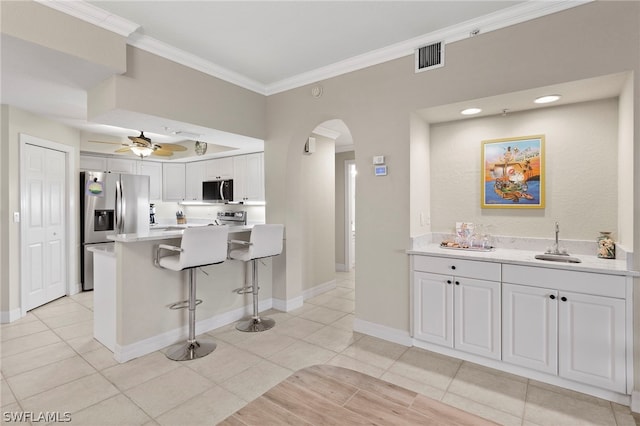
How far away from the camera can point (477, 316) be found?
2688mm

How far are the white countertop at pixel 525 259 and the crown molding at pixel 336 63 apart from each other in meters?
1.87

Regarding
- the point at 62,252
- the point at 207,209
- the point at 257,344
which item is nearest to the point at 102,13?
the point at 257,344

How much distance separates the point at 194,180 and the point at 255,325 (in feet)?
12.8

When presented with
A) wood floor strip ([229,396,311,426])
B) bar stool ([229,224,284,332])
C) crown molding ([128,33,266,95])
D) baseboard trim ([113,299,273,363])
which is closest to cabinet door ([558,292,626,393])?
wood floor strip ([229,396,311,426])

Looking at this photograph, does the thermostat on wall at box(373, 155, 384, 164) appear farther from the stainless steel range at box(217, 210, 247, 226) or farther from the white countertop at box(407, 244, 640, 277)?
the stainless steel range at box(217, 210, 247, 226)

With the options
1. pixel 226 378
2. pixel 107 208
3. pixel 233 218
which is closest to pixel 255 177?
pixel 233 218

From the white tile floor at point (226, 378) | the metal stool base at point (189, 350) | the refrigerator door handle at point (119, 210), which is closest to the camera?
the white tile floor at point (226, 378)

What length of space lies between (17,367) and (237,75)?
3477 millimetres

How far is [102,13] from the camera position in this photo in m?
2.48

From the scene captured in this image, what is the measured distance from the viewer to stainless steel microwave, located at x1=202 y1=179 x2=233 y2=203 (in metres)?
5.59

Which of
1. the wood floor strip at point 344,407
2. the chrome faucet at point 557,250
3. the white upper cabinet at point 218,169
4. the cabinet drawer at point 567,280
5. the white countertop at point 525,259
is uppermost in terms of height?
the white upper cabinet at point 218,169

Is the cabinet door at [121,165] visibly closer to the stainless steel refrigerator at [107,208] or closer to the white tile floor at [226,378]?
the stainless steel refrigerator at [107,208]

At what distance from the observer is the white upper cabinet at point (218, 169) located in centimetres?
565

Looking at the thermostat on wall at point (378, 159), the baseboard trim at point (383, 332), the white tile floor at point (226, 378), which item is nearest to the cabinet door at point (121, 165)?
the white tile floor at point (226, 378)
